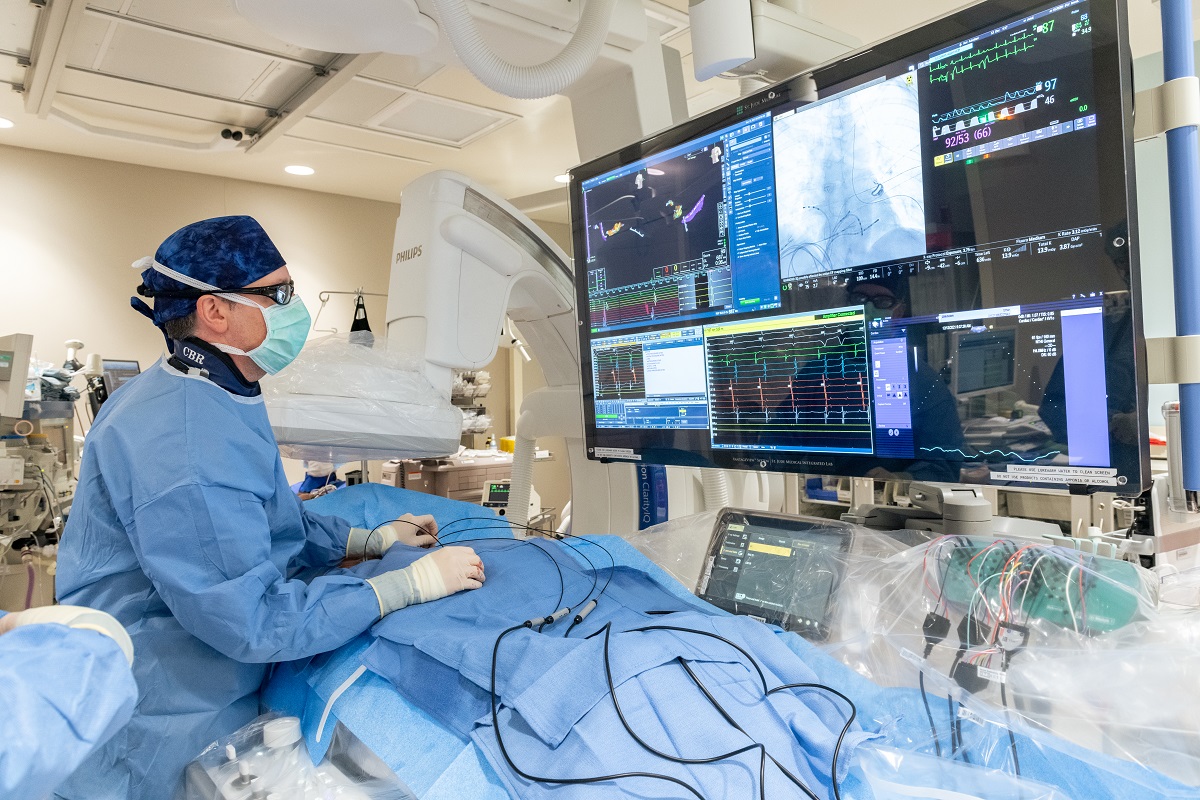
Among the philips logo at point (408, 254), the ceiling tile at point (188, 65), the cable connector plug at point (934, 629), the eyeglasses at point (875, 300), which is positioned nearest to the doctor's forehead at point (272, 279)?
the philips logo at point (408, 254)

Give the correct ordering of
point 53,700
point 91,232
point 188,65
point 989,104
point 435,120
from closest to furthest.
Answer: point 53,700 → point 989,104 → point 188,65 → point 435,120 → point 91,232

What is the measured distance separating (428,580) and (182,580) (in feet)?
1.20

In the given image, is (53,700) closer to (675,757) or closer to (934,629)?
(675,757)

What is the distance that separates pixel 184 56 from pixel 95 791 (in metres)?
3.66

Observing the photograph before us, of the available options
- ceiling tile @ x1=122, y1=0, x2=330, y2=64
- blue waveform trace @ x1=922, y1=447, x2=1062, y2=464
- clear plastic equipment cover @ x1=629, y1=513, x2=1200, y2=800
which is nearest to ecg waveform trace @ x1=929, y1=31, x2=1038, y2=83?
blue waveform trace @ x1=922, y1=447, x2=1062, y2=464

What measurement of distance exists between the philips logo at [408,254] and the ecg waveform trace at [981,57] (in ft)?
3.65

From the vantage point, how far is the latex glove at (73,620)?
81cm

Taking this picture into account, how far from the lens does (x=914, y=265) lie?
113cm

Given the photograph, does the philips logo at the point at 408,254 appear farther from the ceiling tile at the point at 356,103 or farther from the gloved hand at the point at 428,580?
the ceiling tile at the point at 356,103

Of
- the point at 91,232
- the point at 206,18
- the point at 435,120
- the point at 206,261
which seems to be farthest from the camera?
the point at 91,232

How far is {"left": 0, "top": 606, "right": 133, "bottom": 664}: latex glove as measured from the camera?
0.81 meters

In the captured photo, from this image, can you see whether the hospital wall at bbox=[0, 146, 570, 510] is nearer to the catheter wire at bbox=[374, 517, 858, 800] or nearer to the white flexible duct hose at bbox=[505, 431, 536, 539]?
the white flexible duct hose at bbox=[505, 431, 536, 539]

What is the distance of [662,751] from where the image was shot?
2.63ft

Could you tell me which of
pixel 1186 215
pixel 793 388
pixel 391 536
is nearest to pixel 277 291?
pixel 391 536
